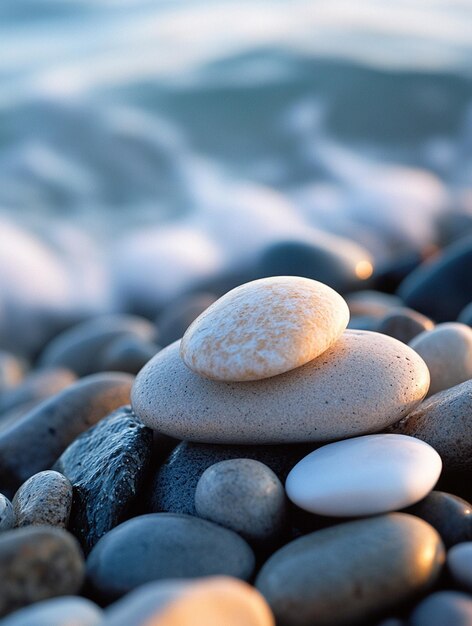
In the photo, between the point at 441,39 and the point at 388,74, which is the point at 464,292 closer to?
the point at 388,74

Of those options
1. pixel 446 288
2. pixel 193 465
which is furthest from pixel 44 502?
pixel 446 288

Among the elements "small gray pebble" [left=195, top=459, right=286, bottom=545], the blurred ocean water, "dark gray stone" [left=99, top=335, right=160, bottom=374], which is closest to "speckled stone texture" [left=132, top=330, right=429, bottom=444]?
"small gray pebble" [left=195, top=459, right=286, bottom=545]

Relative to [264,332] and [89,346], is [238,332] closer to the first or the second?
[264,332]

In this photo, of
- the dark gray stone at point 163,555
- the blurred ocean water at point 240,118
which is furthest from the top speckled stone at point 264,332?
the blurred ocean water at point 240,118

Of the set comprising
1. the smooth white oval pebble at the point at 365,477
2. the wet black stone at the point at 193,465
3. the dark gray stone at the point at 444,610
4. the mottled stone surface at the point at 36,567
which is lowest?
the dark gray stone at the point at 444,610

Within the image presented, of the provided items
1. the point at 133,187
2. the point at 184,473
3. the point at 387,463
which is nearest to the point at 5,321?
the point at 133,187

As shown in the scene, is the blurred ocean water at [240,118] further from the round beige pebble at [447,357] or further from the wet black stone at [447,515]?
the wet black stone at [447,515]
